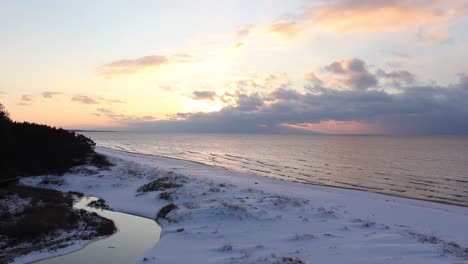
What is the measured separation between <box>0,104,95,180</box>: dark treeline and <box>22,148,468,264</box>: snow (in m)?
3.52

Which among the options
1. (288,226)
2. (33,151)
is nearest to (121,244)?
(288,226)

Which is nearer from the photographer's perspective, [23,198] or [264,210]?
[264,210]

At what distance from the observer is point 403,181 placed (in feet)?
148

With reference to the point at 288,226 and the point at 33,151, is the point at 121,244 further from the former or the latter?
the point at 33,151

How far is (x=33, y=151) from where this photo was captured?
3744 centimetres

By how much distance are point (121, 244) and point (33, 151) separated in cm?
2570

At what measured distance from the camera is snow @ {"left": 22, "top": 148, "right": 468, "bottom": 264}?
14812mm

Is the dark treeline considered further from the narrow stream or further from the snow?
the narrow stream

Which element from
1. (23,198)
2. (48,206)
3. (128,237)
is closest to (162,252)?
(128,237)

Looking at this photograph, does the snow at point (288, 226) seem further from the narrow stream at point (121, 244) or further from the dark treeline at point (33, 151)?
the dark treeline at point (33, 151)

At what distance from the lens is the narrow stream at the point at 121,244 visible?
597 inches

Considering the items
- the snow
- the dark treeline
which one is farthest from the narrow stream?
the dark treeline

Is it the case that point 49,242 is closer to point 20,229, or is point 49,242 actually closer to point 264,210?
point 20,229

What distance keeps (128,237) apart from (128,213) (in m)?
5.72
